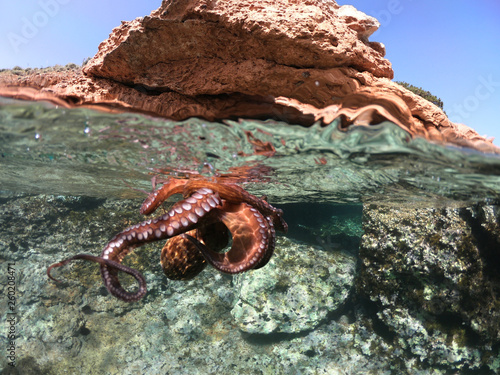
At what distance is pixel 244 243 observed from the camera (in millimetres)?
3264

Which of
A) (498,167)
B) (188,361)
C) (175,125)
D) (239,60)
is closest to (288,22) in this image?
(239,60)

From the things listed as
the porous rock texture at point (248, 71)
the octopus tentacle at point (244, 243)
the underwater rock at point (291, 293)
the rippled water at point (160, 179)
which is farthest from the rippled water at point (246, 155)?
the underwater rock at point (291, 293)

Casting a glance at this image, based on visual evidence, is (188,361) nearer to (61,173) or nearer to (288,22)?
(61,173)

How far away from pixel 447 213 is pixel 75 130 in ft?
32.6

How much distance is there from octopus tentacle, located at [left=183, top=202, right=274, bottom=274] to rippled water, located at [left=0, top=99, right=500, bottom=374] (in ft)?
6.91

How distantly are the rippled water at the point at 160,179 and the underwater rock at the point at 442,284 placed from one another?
33.7 inches

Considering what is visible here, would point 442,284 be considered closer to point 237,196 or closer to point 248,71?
point 237,196

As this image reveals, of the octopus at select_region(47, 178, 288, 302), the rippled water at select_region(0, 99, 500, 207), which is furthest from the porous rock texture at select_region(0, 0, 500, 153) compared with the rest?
the octopus at select_region(47, 178, 288, 302)

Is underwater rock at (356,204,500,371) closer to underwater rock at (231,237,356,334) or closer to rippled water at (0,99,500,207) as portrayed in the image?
rippled water at (0,99,500,207)

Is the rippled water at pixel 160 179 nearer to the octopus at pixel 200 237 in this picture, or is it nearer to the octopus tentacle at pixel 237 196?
the octopus tentacle at pixel 237 196

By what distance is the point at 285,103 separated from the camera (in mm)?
4684

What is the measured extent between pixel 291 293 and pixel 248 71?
778cm

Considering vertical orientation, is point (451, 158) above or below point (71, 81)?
above

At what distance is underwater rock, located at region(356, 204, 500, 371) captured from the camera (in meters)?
8.44
